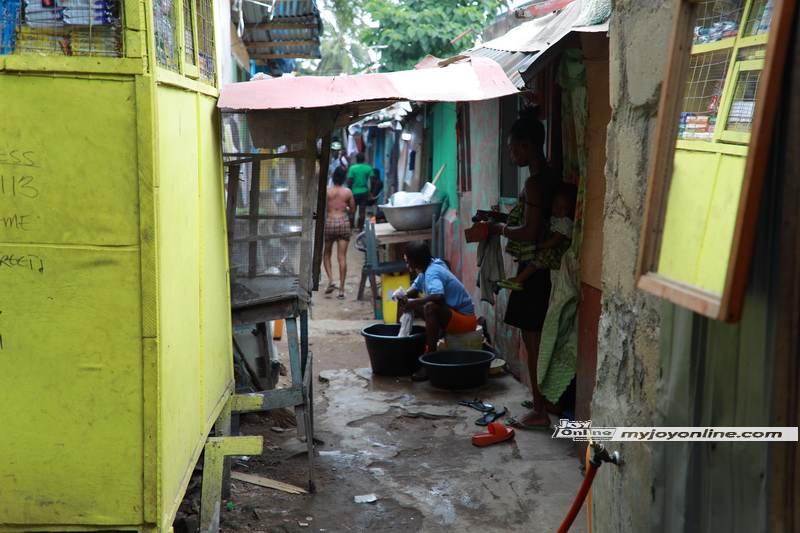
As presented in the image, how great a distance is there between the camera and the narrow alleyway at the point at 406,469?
389 cm

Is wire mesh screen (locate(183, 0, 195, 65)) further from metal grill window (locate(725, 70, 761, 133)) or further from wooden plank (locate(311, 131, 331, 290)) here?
metal grill window (locate(725, 70, 761, 133))

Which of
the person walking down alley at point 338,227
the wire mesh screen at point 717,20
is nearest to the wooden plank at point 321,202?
the wire mesh screen at point 717,20

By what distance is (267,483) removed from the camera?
169 inches

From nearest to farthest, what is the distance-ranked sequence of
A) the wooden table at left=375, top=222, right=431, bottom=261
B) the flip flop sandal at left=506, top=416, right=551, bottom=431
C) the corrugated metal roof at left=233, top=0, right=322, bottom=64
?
1. the flip flop sandal at left=506, top=416, right=551, bottom=431
2. the corrugated metal roof at left=233, top=0, right=322, bottom=64
3. the wooden table at left=375, top=222, right=431, bottom=261

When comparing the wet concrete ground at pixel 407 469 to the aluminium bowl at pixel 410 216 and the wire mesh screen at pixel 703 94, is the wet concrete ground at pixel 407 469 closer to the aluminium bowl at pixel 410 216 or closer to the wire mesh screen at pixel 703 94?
the wire mesh screen at pixel 703 94

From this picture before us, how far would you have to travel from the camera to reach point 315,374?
6.93 metres

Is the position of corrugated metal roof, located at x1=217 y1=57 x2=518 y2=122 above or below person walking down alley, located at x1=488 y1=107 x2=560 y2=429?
above

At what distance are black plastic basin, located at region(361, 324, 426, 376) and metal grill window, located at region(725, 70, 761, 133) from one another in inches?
202

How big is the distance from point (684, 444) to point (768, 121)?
82 centimetres

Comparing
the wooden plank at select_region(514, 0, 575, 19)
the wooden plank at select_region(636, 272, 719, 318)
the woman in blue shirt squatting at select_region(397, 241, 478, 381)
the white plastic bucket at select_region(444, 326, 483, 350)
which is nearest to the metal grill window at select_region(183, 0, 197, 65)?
the wooden plank at select_region(636, 272, 719, 318)

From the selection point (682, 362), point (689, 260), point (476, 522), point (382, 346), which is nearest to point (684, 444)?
point (682, 362)

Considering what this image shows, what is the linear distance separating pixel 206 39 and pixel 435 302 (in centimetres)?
347

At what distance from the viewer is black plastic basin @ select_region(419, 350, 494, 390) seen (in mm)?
5996

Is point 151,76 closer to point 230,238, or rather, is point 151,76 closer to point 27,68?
point 27,68
